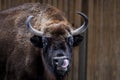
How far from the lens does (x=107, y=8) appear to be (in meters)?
11.2

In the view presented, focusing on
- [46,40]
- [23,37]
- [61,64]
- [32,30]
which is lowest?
[61,64]

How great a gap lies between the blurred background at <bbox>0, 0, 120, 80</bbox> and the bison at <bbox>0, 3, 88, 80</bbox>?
73.6 inches

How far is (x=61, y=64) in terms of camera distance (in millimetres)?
8148

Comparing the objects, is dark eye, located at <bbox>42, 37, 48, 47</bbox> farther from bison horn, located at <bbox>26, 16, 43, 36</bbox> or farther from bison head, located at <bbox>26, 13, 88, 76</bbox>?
bison horn, located at <bbox>26, 16, 43, 36</bbox>

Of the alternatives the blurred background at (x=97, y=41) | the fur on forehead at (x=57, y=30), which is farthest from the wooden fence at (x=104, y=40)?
the fur on forehead at (x=57, y=30)

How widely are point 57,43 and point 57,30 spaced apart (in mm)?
283

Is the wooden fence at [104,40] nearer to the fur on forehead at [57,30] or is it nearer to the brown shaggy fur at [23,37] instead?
the brown shaggy fur at [23,37]

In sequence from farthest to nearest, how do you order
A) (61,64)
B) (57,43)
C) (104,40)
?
(104,40)
(57,43)
(61,64)

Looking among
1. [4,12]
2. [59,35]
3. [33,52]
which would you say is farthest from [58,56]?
[4,12]

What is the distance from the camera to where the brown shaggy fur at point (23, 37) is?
29.6 ft

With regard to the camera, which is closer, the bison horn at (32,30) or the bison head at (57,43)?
the bison head at (57,43)

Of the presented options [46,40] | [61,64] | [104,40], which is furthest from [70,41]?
[104,40]

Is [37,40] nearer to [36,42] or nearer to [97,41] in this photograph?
[36,42]

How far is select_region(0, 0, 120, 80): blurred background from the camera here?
11.2 metres
